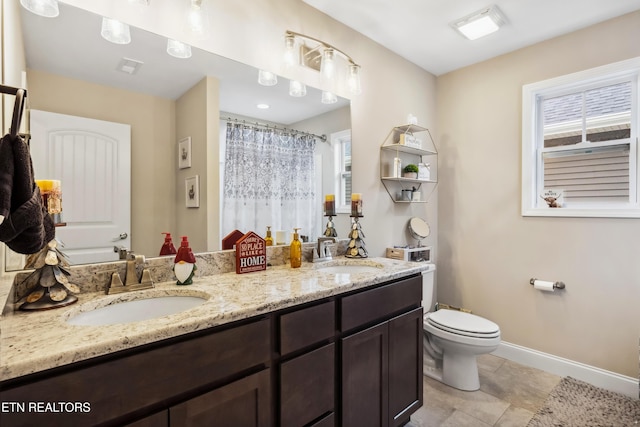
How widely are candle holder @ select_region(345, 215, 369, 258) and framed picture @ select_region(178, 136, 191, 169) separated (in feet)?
3.71

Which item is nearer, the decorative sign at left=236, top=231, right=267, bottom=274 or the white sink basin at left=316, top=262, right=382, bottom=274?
the decorative sign at left=236, top=231, right=267, bottom=274

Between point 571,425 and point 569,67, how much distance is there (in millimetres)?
2430

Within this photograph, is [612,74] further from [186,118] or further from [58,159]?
[58,159]

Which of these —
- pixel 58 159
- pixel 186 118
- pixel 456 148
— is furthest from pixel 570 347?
pixel 58 159

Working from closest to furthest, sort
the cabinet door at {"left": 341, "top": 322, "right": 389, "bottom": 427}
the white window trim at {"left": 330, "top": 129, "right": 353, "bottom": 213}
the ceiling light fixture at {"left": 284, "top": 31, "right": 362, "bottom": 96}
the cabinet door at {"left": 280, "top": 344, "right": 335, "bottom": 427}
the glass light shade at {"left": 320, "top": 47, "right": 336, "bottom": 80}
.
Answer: the cabinet door at {"left": 280, "top": 344, "right": 335, "bottom": 427} → the cabinet door at {"left": 341, "top": 322, "right": 389, "bottom": 427} → the ceiling light fixture at {"left": 284, "top": 31, "right": 362, "bottom": 96} → the glass light shade at {"left": 320, "top": 47, "right": 336, "bottom": 80} → the white window trim at {"left": 330, "top": 129, "right": 353, "bottom": 213}

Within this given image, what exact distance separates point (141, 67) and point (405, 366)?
78.4 inches

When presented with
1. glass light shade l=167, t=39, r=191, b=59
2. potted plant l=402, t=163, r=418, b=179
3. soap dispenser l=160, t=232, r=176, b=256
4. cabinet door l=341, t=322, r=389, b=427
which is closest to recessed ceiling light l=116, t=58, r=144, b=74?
glass light shade l=167, t=39, r=191, b=59

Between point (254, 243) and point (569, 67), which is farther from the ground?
point (569, 67)

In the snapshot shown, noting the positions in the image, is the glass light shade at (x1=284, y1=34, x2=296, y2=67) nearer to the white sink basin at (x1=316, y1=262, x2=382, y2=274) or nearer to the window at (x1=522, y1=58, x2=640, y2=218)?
the white sink basin at (x1=316, y1=262, x2=382, y2=274)

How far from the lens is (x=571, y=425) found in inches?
71.3

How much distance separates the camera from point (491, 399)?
209cm

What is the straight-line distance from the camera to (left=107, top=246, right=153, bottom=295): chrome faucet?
1237 millimetres

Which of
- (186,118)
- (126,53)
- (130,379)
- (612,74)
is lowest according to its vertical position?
(130,379)

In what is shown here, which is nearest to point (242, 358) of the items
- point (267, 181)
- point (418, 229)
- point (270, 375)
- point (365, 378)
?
point (270, 375)
